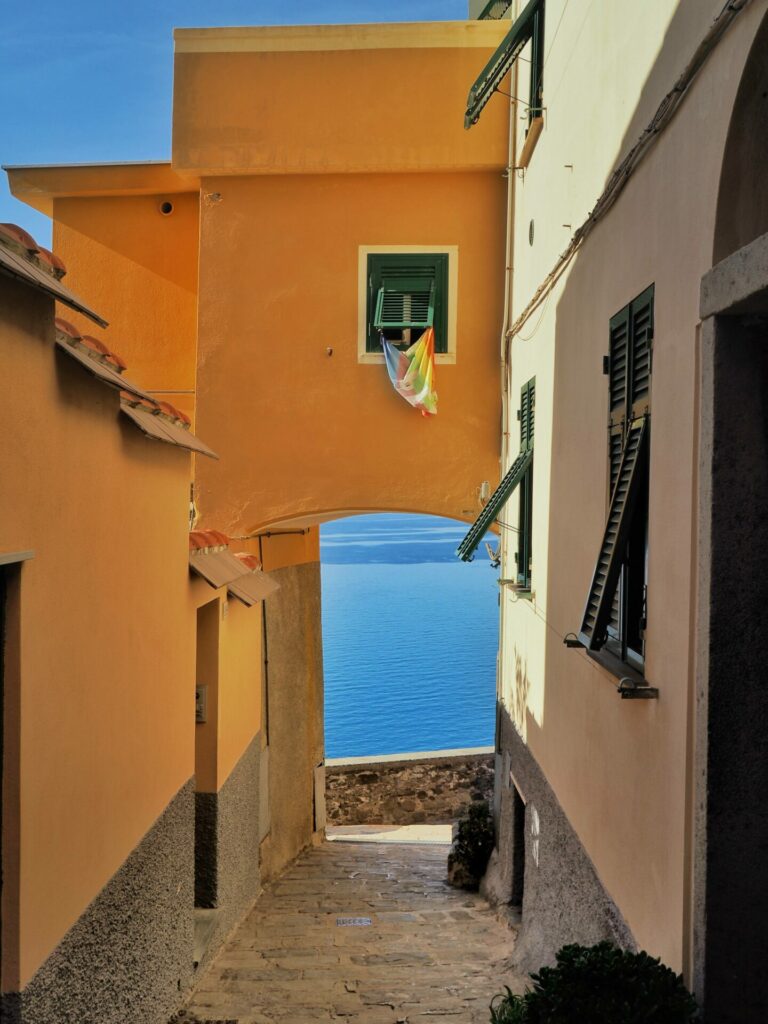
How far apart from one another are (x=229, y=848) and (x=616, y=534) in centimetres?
575

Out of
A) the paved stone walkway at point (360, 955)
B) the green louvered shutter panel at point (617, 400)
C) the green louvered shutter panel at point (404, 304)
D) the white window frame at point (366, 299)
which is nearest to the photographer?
the green louvered shutter panel at point (617, 400)

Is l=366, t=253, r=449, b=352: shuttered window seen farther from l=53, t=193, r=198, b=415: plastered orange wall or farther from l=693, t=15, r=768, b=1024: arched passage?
l=693, t=15, r=768, b=1024: arched passage

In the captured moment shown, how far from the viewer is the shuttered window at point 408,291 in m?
11.6

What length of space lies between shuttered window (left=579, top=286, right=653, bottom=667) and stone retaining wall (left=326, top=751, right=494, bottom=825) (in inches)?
479

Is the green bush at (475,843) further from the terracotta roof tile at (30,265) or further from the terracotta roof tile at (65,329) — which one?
the terracotta roof tile at (30,265)

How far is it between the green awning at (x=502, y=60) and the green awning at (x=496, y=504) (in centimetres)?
336

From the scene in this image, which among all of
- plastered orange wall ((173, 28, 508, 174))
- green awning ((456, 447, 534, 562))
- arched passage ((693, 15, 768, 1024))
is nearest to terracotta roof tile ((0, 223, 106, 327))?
arched passage ((693, 15, 768, 1024))

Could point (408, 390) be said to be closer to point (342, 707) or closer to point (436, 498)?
point (436, 498)

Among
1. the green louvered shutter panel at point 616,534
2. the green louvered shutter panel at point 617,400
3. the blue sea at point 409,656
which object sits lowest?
the blue sea at point 409,656

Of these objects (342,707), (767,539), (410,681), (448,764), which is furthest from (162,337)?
(410,681)

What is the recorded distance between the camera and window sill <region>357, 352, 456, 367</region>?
460 inches

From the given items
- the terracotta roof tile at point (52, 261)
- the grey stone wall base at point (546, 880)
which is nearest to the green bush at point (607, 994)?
the grey stone wall base at point (546, 880)

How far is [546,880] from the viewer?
7.48 meters

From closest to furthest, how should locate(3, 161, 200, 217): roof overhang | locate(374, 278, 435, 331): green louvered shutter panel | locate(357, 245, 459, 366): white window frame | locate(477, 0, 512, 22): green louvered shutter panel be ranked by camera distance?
locate(374, 278, 435, 331): green louvered shutter panel, locate(357, 245, 459, 366): white window frame, locate(3, 161, 200, 217): roof overhang, locate(477, 0, 512, 22): green louvered shutter panel
